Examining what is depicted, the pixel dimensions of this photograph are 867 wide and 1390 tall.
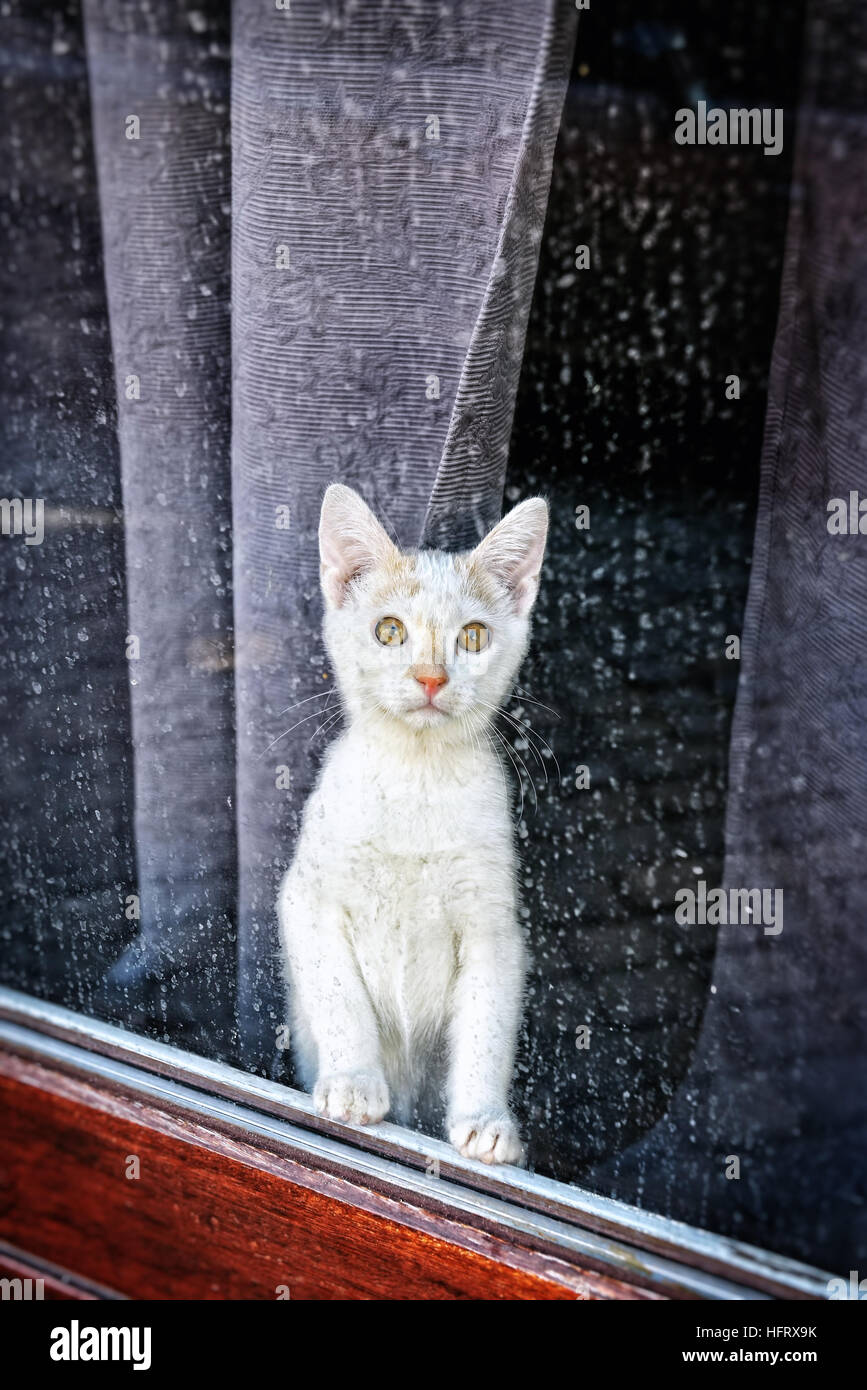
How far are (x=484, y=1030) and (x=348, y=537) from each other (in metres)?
0.49

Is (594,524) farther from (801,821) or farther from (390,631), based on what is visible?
(801,821)

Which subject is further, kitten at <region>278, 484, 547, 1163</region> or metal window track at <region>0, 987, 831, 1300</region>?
kitten at <region>278, 484, 547, 1163</region>

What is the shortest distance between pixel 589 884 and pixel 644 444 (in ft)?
1.33

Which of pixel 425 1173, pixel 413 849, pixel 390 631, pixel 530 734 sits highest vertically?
pixel 390 631

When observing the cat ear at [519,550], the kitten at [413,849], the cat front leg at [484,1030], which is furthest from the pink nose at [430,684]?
the cat front leg at [484,1030]

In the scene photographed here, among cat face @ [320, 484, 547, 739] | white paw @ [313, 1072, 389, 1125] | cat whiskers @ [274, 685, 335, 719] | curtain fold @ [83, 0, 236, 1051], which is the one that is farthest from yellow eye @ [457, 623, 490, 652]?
white paw @ [313, 1072, 389, 1125]

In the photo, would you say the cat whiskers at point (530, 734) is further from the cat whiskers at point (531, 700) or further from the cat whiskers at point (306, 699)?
the cat whiskers at point (306, 699)

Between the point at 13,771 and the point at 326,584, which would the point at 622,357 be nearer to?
the point at 326,584

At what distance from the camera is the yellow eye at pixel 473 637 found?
987 millimetres

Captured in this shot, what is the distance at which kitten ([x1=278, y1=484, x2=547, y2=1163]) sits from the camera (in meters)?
0.99

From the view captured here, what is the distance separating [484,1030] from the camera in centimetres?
103

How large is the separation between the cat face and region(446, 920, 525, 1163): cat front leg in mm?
213

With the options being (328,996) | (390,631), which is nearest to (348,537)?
(390,631)

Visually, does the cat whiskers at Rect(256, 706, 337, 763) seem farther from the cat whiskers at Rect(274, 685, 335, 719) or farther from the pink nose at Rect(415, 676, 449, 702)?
the pink nose at Rect(415, 676, 449, 702)
